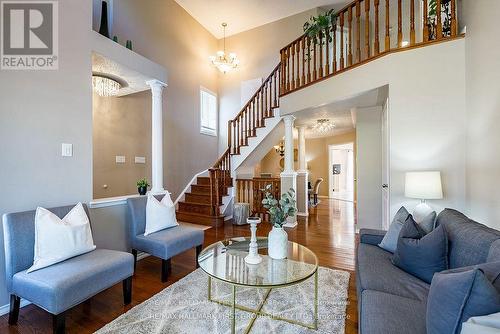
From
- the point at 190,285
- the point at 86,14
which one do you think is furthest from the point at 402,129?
A: the point at 86,14

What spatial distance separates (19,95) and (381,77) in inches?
147

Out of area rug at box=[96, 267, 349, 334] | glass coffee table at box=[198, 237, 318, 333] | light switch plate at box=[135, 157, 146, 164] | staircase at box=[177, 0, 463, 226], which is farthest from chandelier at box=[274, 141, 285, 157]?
glass coffee table at box=[198, 237, 318, 333]

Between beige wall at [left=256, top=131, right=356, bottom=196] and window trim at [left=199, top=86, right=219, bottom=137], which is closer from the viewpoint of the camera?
window trim at [left=199, top=86, right=219, bottom=137]

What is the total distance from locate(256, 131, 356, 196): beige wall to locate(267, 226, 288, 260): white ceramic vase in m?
7.21

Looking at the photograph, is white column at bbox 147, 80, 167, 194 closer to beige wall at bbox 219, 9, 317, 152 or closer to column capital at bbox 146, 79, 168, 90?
column capital at bbox 146, 79, 168, 90

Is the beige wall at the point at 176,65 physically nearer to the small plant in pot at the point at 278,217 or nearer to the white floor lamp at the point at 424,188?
the small plant in pot at the point at 278,217

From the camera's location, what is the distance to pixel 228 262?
1981 mm

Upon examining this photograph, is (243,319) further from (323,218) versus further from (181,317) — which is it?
(323,218)

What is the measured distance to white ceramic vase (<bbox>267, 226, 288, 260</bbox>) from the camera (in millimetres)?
Result: 1977

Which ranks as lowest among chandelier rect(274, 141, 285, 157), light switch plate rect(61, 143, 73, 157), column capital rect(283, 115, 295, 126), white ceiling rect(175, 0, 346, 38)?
light switch plate rect(61, 143, 73, 157)

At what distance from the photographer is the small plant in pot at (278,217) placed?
1906 mm

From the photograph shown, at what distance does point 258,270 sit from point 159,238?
1.33 metres

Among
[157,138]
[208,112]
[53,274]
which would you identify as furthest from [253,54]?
[53,274]

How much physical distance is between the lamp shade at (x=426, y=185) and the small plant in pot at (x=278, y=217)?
144 cm
